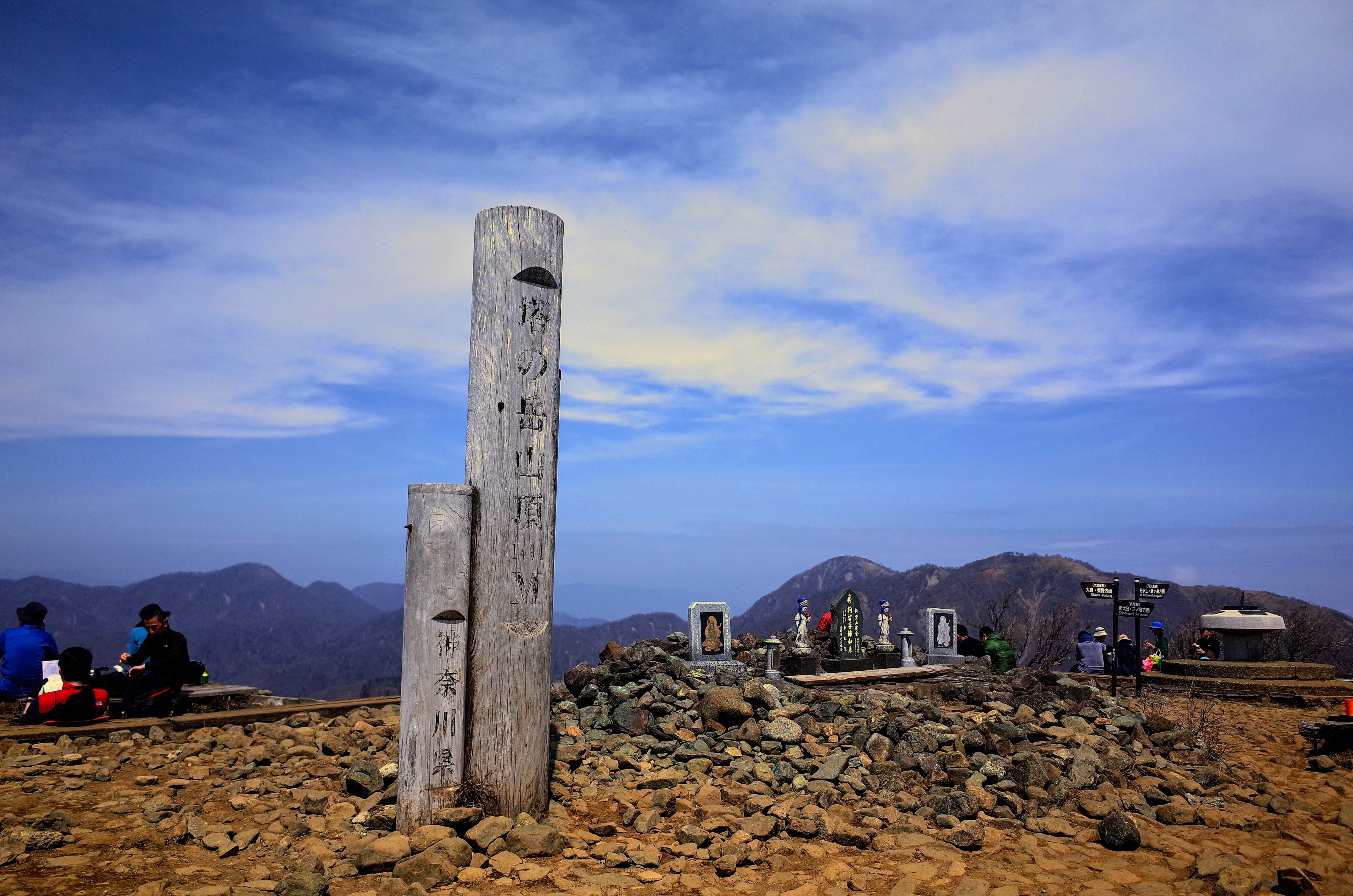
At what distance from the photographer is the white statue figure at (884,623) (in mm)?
15609

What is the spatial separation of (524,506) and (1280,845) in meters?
5.87

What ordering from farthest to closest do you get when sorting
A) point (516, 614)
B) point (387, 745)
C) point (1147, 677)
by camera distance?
point (1147, 677) → point (387, 745) → point (516, 614)

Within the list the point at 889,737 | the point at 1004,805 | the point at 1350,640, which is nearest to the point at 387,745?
the point at 889,737

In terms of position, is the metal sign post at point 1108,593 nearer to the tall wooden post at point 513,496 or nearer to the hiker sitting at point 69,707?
the tall wooden post at point 513,496

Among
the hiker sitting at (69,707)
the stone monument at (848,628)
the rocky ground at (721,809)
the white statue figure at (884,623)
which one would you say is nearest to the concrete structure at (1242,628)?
the white statue figure at (884,623)

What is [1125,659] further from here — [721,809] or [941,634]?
[721,809]

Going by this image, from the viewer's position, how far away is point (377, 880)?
4590 millimetres

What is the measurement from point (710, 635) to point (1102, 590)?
6.07 m

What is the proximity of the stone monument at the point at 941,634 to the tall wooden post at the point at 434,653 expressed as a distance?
39.7 ft

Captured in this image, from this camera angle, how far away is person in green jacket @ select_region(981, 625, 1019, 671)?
48.8 ft

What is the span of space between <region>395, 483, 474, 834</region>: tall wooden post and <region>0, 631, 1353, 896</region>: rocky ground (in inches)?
9.6

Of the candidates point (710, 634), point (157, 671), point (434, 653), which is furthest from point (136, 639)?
point (710, 634)

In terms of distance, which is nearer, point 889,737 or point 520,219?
point 520,219

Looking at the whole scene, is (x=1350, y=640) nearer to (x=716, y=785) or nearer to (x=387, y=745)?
(x=716, y=785)
